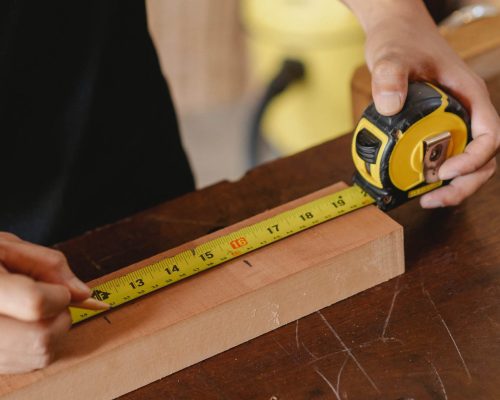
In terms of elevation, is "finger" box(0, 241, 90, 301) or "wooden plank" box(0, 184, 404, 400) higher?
"finger" box(0, 241, 90, 301)

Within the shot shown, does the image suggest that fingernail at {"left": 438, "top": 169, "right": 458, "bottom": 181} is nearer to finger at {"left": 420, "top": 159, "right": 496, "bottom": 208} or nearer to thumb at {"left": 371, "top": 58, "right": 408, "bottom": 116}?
finger at {"left": 420, "top": 159, "right": 496, "bottom": 208}

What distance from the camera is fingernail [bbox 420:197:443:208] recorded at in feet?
4.16

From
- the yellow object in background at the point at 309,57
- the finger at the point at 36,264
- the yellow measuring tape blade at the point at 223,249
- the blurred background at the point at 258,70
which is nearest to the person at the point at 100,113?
the finger at the point at 36,264

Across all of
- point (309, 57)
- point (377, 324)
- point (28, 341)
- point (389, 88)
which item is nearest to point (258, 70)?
point (309, 57)

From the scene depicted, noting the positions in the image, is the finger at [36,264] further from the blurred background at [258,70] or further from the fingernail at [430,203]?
the blurred background at [258,70]

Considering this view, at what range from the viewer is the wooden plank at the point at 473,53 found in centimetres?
151

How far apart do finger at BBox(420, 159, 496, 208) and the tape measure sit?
15 millimetres

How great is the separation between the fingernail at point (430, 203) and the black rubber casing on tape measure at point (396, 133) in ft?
0.10

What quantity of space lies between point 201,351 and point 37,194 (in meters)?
0.54

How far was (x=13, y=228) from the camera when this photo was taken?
1439mm

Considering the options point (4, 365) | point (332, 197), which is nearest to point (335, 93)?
point (332, 197)

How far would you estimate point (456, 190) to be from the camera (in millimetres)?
1263

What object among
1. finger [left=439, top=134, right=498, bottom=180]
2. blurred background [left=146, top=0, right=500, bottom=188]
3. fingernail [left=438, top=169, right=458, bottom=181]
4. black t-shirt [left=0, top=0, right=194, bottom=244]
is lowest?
blurred background [left=146, top=0, right=500, bottom=188]

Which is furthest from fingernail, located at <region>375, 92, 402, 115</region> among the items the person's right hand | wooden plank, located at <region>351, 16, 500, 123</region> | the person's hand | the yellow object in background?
the yellow object in background
